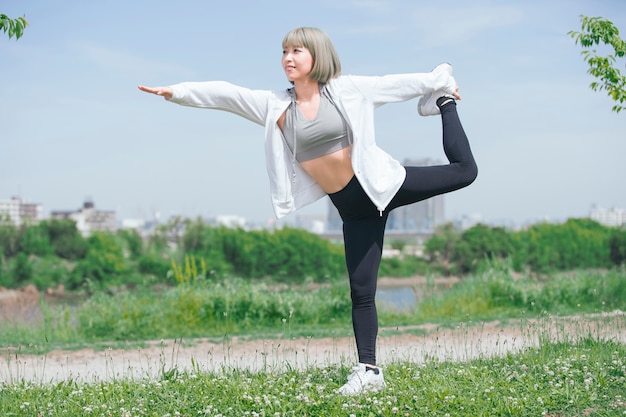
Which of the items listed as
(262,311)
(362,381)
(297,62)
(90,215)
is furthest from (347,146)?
(90,215)

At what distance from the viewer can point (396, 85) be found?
150 inches

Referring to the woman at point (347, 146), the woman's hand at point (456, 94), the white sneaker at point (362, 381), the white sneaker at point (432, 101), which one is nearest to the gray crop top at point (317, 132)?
the woman at point (347, 146)

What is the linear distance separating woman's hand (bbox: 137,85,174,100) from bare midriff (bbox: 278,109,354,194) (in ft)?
2.05

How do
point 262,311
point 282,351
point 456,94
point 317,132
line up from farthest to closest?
point 262,311 → point 282,351 → point 456,94 → point 317,132

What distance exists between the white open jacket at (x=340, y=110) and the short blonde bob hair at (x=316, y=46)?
0.09 meters

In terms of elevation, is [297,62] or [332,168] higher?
[297,62]

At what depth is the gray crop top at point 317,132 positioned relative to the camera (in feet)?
12.0

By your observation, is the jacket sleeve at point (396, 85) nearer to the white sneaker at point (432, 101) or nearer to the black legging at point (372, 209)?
the white sneaker at point (432, 101)

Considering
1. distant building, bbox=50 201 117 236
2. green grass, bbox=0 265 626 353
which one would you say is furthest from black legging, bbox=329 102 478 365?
distant building, bbox=50 201 117 236

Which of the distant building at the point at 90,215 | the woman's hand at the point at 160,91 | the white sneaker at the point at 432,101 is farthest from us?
the distant building at the point at 90,215

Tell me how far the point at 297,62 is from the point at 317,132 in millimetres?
413

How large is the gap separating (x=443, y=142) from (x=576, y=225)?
23.4 m

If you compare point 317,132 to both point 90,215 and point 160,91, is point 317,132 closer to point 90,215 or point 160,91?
point 160,91

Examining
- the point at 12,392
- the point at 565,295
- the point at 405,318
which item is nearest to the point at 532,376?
the point at 12,392
